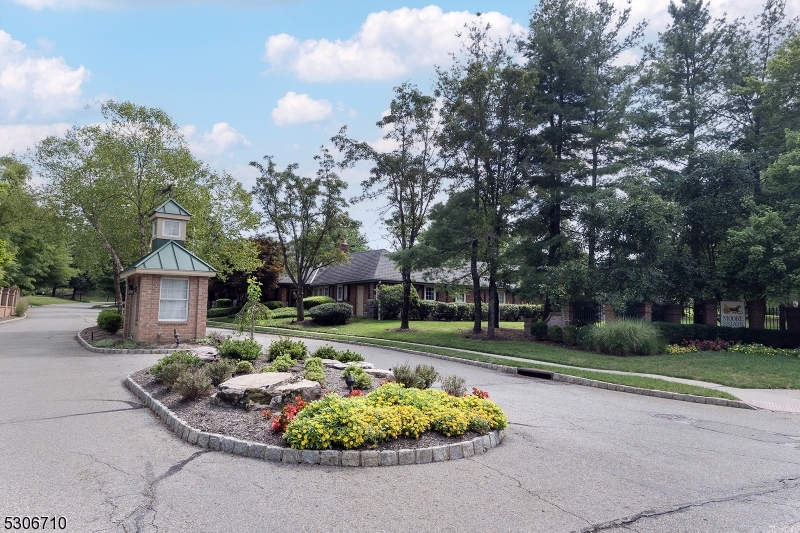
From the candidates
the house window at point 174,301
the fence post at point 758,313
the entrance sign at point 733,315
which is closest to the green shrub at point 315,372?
the house window at point 174,301

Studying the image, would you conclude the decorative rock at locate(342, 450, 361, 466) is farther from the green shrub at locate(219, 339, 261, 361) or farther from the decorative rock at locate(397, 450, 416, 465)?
the green shrub at locate(219, 339, 261, 361)

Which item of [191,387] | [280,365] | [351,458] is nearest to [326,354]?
[280,365]

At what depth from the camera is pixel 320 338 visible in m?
24.4

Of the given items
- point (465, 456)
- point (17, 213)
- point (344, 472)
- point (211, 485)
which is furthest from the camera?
point (17, 213)

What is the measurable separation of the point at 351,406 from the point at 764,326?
798 inches

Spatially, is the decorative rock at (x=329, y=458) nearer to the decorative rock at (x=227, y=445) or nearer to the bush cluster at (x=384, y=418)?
the bush cluster at (x=384, y=418)

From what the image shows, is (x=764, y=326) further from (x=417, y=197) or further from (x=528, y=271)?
(x=417, y=197)

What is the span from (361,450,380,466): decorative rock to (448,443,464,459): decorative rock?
963 mm

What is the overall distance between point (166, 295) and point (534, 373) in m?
13.2

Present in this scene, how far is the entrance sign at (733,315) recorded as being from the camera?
66.3ft

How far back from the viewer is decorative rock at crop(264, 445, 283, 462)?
20.2 ft

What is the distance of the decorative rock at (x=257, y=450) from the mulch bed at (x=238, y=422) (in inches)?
7.0

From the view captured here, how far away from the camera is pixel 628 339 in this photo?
1767 centimetres

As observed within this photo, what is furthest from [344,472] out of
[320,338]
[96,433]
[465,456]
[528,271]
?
[320,338]
